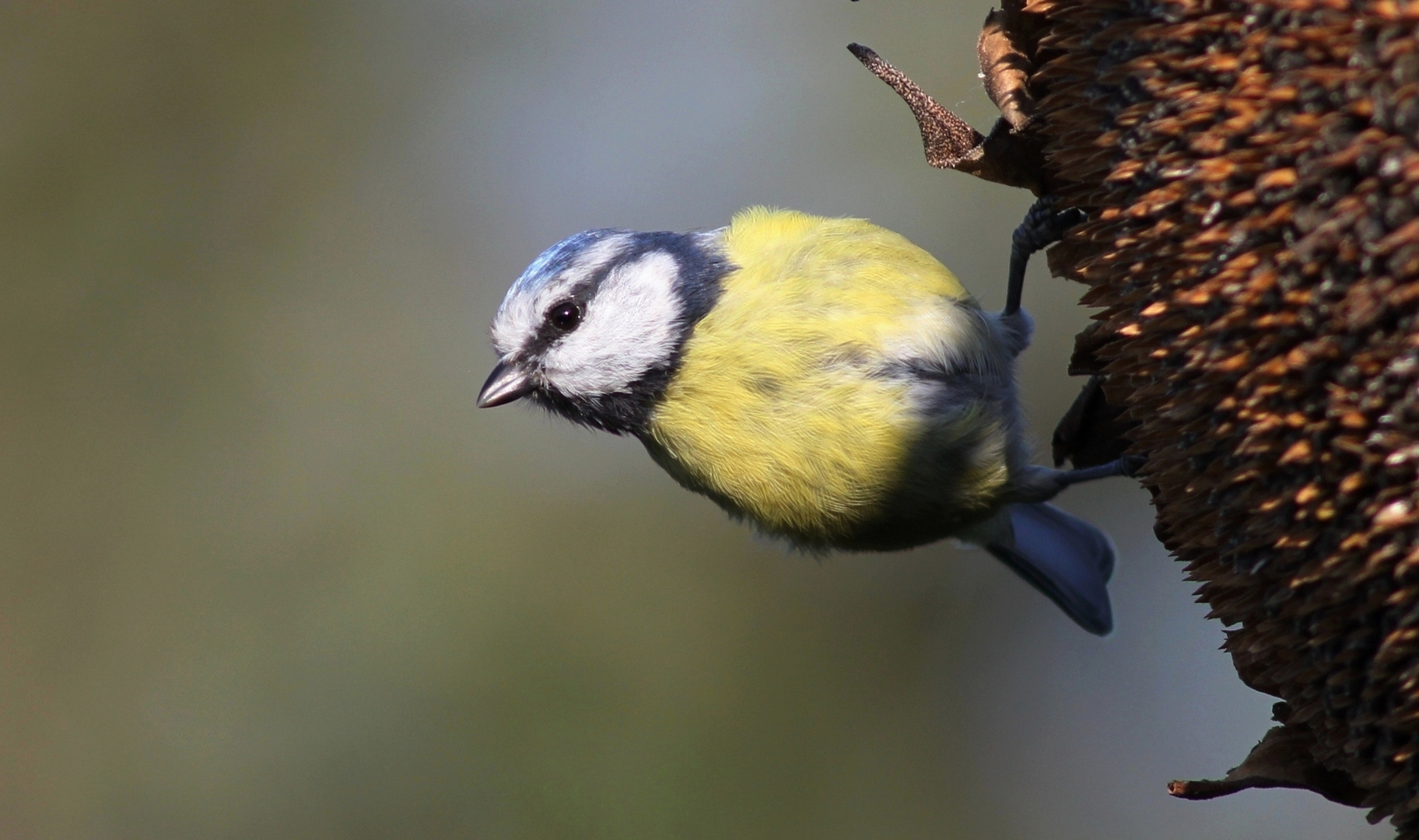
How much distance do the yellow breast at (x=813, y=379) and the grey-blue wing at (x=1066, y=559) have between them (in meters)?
0.65

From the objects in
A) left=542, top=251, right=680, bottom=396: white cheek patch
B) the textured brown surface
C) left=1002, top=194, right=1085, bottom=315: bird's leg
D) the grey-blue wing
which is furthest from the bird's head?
the textured brown surface

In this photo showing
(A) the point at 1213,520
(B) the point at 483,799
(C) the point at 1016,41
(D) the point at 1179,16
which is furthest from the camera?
(B) the point at 483,799

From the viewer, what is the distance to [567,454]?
18.0 ft

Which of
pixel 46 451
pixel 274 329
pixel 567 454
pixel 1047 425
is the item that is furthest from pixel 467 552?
pixel 1047 425

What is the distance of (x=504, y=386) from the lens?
7.61 feet

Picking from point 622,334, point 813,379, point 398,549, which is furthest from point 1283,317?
point 398,549

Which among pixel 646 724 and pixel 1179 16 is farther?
pixel 646 724

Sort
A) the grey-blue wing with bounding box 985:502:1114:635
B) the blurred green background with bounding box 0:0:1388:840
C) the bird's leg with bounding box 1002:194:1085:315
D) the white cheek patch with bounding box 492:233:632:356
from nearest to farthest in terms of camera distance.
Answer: the bird's leg with bounding box 1002:194:1085:315 → the white cheek patch with bounding box 492:233:632:356 → the grey-blue wing with bounding box 985:502:1114:635 → the blurred green background with bounding box 0:0:1388:840

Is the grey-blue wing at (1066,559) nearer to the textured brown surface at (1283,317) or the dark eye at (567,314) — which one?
the dark eye at (567,314)

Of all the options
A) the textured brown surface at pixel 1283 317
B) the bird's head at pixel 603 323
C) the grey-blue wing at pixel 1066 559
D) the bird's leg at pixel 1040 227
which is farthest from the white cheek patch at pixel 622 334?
the textured brown surface at pixel 1283 317

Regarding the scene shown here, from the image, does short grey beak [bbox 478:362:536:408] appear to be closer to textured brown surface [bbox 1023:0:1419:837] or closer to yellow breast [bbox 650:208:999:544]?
yellow breast [bbox 650:208:999:544]

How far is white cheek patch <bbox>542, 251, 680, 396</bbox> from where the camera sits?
7.29 feet

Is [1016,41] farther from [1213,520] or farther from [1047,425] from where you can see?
[1047,425]

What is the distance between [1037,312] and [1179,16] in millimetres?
4101
